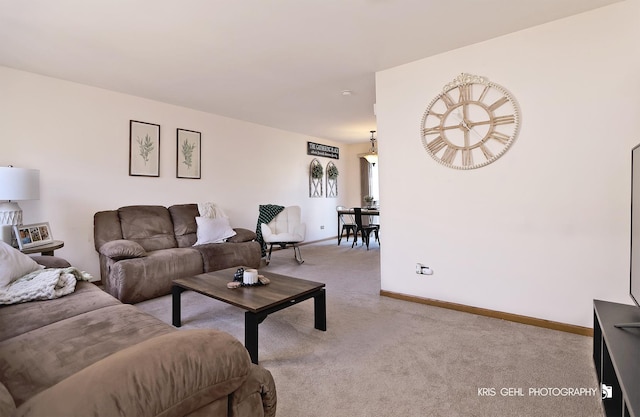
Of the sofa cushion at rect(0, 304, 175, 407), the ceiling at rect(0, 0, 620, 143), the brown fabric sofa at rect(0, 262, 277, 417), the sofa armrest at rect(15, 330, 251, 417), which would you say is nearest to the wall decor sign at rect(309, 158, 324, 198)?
the ceiling at rect(0, 0, 620, 143)

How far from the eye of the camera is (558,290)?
241 centimetres

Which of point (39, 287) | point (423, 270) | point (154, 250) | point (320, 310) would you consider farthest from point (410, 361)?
point (154, 250)

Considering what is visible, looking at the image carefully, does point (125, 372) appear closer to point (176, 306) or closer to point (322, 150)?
point (176, 306)

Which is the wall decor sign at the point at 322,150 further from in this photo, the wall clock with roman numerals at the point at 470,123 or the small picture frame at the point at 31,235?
the small picture frame at the point at 31,235

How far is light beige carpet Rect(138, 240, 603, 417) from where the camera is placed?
61.6 inches

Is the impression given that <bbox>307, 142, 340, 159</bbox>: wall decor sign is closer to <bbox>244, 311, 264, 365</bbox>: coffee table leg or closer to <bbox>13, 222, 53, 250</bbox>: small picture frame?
<bbox>13, 222, 53, 250</bbox>: small picture frame

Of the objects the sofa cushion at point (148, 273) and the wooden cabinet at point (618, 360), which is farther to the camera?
the sofa cushion at point (148, 273)

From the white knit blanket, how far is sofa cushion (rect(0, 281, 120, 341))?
35mm

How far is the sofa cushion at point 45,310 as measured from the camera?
1548 millimetres

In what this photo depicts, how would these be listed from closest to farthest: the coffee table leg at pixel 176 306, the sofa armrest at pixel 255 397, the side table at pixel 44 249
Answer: the sofa armrest at pixel 255 397 → the coffee table leg at pixel 176 306 → the side table at pixel 44 249

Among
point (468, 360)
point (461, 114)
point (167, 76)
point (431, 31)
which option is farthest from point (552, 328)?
point (167, 76)

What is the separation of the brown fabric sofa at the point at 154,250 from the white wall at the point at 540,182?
2.02 metres

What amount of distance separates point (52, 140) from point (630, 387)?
189 inches

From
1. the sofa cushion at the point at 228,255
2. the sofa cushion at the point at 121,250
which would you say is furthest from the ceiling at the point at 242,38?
the sofa cushion at the point at 228,255
